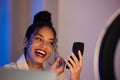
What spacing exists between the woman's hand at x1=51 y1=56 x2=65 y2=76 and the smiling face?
0.04 meters

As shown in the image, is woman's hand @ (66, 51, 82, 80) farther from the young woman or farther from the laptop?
the laptop

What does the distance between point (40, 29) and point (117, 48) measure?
337 millimetres

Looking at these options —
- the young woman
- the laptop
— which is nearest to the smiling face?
the young woman

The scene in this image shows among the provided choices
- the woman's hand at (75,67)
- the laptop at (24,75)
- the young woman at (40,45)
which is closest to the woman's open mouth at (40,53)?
the young woman at (40,45)

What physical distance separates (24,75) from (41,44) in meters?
0.41

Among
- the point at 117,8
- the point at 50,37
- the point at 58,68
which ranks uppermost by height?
the point at 117,8

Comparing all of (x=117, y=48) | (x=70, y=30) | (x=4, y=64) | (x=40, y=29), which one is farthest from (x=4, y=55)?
(x=117, y=48)

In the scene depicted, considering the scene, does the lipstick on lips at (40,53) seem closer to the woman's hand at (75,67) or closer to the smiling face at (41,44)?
the smiling face at (41,44)

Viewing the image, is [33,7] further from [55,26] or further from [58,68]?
[58,68]

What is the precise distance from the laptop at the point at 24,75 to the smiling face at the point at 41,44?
0.40 metres

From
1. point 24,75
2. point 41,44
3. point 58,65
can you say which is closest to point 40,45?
point 41,44

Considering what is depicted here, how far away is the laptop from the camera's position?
0.55m

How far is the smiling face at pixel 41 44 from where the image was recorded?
0.96 metres

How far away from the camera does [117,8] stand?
1022 millimetres
